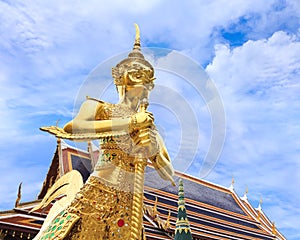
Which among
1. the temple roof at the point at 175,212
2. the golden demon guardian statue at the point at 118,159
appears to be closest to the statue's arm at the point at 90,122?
the golden demon guardian statue at the point at 118,159

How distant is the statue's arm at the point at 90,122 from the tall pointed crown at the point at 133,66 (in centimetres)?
24

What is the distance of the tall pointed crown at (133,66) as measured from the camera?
2.41 meters

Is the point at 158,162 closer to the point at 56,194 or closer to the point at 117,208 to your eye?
the point at 117,208

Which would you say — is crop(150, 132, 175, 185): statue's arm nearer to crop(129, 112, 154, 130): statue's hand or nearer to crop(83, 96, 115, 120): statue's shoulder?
crop(129, 112, 154, 130): statue's hand

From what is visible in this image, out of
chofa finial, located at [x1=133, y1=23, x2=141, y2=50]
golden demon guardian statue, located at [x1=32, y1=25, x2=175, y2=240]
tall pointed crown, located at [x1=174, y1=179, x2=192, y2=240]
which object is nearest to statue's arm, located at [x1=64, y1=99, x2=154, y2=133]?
golden demon guardian statue, located at [x1=32, y1=25, x2=175, y2=240]

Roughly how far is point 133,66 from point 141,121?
43 cm

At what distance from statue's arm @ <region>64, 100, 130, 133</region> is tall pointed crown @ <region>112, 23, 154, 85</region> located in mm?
236

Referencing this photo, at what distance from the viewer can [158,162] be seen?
2373mm

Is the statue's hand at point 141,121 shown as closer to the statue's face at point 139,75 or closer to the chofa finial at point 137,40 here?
the statue's face at point 139,75

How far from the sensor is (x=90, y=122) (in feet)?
7.60

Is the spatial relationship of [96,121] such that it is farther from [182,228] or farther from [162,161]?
[182,228]

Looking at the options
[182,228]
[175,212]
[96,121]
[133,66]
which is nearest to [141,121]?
[96,121]

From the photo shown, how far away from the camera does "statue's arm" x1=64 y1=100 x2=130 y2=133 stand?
7.39ft

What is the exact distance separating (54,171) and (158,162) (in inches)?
320
